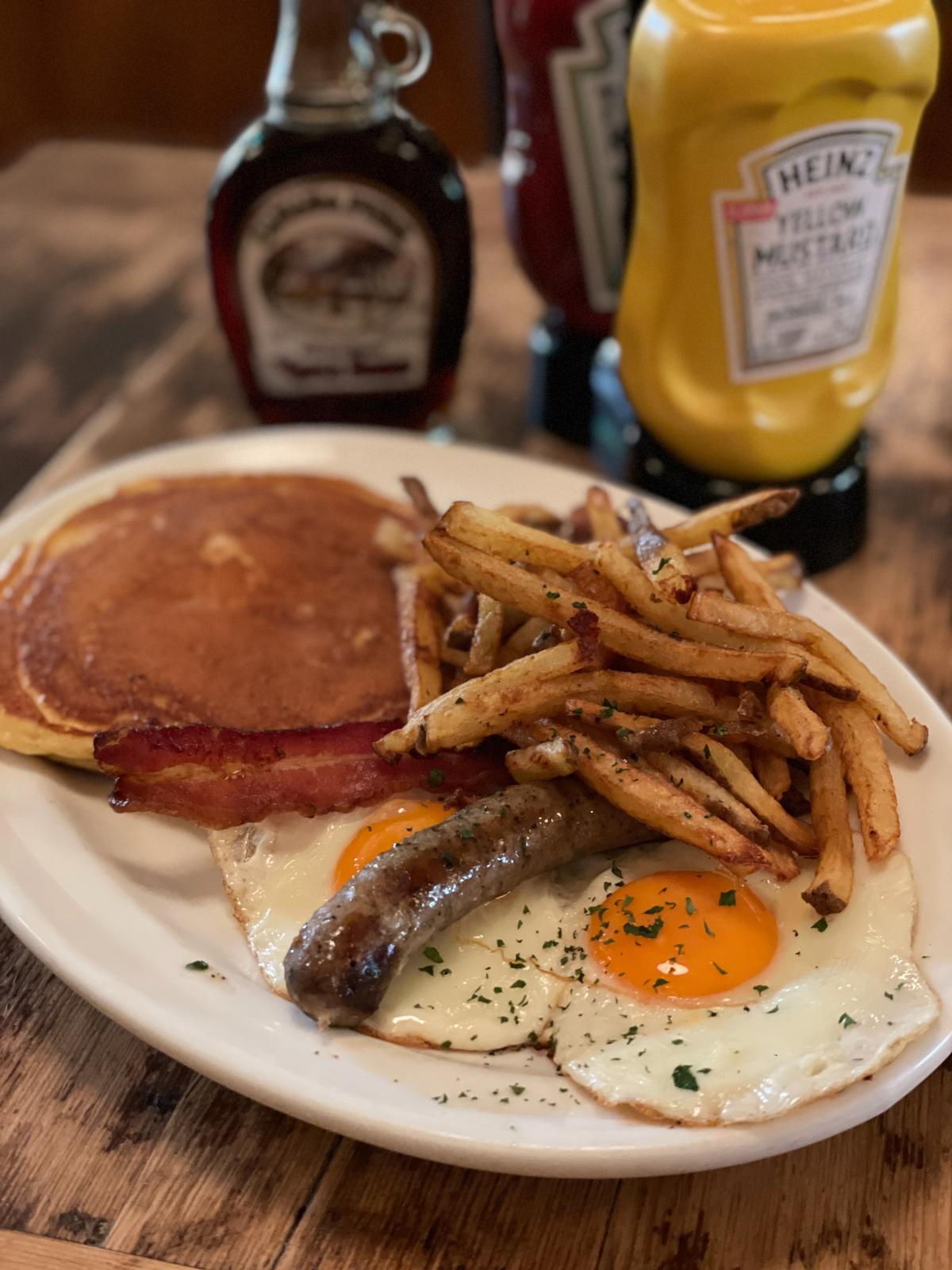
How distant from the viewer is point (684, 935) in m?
1.57

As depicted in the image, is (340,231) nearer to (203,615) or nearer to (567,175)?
(567,175)

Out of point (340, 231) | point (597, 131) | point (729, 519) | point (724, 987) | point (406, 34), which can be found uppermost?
point (406, 34)

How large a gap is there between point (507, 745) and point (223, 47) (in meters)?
5.30

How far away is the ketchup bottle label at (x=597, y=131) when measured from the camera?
2617 millimetres

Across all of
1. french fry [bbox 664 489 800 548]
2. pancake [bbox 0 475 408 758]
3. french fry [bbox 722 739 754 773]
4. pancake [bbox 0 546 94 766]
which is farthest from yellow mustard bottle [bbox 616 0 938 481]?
pancake [bbox 0 546 94 766]

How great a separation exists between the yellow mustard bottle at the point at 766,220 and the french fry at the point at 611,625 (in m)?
0.84

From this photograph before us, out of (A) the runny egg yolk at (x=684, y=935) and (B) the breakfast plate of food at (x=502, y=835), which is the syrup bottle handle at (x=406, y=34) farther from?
(A) the runny egg yolk at (x=684, y=935)

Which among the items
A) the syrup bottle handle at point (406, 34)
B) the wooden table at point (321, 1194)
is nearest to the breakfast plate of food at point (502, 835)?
the wooden table at point (321, 1194)

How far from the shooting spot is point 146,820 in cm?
187

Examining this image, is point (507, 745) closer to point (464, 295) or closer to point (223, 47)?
point (464, 295)

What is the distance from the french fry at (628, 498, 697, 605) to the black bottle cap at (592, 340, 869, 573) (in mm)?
628

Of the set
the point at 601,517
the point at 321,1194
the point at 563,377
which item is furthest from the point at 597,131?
the point at 321,1194

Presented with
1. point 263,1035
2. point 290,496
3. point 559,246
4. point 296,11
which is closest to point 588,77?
point 559,246

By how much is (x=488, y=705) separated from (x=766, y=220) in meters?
1.11
